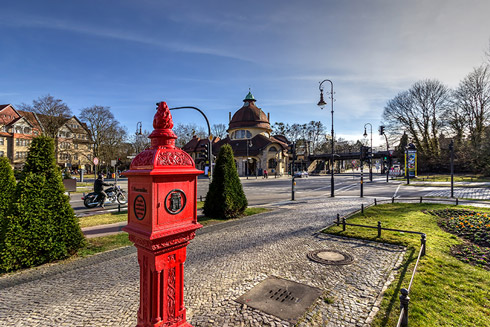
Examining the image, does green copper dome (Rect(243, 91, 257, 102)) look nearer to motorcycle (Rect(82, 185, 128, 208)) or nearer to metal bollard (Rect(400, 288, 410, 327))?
motorcycle (Rect(82, 185, 128, 208))

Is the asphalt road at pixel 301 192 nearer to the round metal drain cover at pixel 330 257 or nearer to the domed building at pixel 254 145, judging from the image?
the round metal drain cover at pixel 330 257

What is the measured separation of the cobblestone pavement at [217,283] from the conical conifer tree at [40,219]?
356 millimetres

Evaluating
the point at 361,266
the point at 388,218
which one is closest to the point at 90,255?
the point at 361,266

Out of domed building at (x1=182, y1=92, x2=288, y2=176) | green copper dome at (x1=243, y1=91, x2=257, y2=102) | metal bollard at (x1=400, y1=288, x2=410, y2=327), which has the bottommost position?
metal bollard at (x1=400, y1=288, x2=410, y2=327)

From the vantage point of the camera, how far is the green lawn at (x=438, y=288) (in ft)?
11.3

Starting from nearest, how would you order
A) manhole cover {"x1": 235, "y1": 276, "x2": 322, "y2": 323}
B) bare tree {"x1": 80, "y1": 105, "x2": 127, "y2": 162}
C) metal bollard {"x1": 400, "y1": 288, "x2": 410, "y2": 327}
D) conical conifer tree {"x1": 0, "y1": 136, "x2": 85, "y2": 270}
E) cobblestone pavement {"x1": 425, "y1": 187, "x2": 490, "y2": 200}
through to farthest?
metal bollard {"x1": 400, "y1": 288, "x2": 410, "y2": 327}, manhole cover {"x1": 235, "y1": 276, "x2": 322, "y2": 323}, conical conifer tree {"x1": 0, "y1": 136, "x2": 85, "y2": 270}, cobblestone pavement {"x1": 425, "y1": 187, "x2": 490, "y2": 200}, bare tree {"x1": 80, "y1": 105, "x2": 127, "y2": 162}

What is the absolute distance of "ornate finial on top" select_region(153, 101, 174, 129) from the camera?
239cm

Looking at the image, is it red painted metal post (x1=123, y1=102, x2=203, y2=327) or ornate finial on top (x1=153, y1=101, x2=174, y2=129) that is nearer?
red painted metal post (x1=123, y1=102, x2=203, y2=327)

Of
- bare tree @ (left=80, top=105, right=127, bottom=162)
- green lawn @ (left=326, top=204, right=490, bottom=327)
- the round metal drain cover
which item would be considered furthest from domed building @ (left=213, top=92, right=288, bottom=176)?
the round metal drain cover

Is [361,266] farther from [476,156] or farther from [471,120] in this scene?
[471,120]

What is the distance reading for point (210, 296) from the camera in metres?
4.13

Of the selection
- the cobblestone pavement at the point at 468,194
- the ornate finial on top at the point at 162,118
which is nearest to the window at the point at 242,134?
the cobblestone pavement at the point at 468,194

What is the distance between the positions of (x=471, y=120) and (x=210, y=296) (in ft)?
178

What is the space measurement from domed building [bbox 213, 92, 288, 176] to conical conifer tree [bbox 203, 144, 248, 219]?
37870 mm
